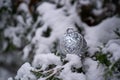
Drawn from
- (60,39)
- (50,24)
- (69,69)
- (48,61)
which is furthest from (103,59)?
(50,24)

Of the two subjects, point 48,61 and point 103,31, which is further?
point 103,31

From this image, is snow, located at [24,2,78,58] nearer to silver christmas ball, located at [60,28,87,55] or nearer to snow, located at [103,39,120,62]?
silver christmas ball, located at [60,28,87,55]

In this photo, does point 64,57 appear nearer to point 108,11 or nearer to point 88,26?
point 88,26

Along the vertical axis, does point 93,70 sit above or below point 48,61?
below

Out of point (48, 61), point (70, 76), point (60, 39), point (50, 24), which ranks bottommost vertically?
point (70, 76)

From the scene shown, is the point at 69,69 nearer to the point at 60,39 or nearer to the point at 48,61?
the point at 48,61

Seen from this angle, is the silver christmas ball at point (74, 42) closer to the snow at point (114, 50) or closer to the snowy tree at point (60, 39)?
the snowy tree at point (60, 39)

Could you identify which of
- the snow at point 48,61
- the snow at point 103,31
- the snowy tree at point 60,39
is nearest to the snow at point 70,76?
the snowy tree at point 60,39

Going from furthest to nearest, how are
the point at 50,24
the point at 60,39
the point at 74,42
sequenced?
the point at 50,24 < the point at 60,39 < the point at 74,42
